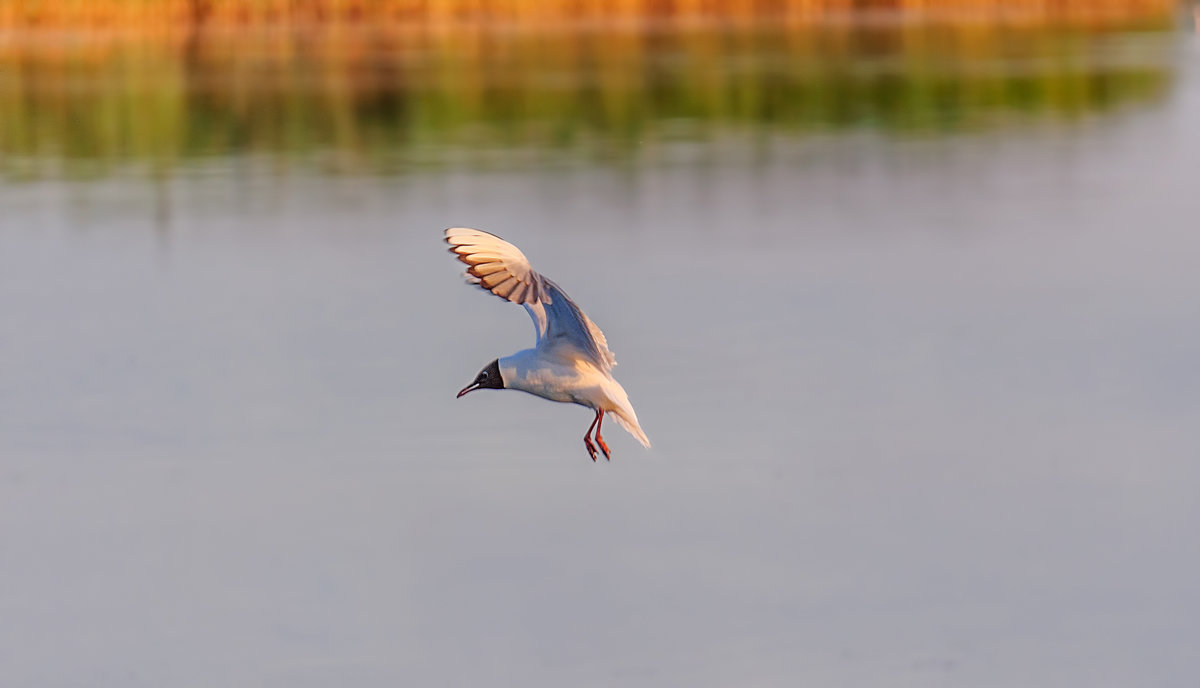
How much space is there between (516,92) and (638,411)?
67.1ft

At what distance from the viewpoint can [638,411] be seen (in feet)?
36.0

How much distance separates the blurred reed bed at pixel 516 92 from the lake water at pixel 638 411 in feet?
3.71

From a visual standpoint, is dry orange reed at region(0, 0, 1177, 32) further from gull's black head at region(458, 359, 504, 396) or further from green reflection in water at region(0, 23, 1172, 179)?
gull's black head at region(458, 359, 504, 396)

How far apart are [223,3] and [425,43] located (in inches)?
238

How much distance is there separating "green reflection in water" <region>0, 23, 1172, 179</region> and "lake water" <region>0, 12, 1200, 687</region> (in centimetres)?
109

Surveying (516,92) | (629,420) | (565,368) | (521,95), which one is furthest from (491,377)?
(516,92)

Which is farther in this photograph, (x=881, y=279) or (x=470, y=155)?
(x=470, y=155)

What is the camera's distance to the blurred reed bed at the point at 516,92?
2577 centimetres

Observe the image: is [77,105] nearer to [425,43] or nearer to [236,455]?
[425,43]

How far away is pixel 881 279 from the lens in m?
14.8

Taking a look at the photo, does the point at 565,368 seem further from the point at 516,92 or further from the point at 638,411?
the point at 516,92

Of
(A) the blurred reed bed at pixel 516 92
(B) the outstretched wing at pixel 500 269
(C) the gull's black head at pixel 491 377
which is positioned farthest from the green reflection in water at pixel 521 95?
(B) the outstretched wing at pixel 500 269

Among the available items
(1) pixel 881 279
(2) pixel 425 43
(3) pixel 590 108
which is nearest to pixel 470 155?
(3) pixel 590 108

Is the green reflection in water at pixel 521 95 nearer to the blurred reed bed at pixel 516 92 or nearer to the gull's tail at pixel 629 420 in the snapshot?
the blurred reed bed at pixel 516 92
